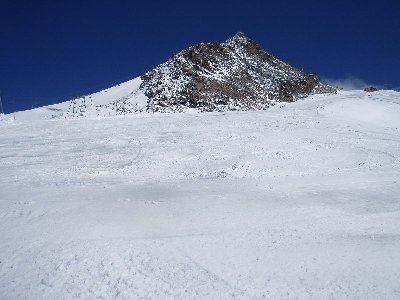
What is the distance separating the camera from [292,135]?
15.8 metres

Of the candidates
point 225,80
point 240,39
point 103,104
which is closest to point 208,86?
point 225,80

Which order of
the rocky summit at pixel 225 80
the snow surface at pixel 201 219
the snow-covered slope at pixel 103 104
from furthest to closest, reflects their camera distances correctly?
the rocky summit at pixel 225 80 → the snow-covered slope at pixel 103 104 → the snow surface at pixel 201 219

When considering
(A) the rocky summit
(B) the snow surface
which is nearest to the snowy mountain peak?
(A) the rocky summit

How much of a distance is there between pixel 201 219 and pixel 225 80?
3283 centimetres

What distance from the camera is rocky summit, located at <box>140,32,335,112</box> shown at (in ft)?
111

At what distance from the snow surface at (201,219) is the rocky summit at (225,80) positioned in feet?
57.6

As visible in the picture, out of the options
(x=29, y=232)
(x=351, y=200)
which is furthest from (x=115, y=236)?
(x=351, y=200)

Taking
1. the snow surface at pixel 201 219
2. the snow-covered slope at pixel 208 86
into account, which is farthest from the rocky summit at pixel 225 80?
the snow surface at pixel 201 219

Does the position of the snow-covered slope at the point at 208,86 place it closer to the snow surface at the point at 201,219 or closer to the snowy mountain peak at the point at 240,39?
the snowy mountain peak at the point at 240,39

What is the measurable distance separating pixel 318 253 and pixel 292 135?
10.1 meters

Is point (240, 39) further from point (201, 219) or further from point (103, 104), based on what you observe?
point (201, 219)

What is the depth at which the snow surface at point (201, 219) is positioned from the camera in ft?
17.9

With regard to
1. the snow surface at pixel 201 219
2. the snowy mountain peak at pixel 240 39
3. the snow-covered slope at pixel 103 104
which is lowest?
the snow surface at pixel 201 219

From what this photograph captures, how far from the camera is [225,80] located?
3900 cm
